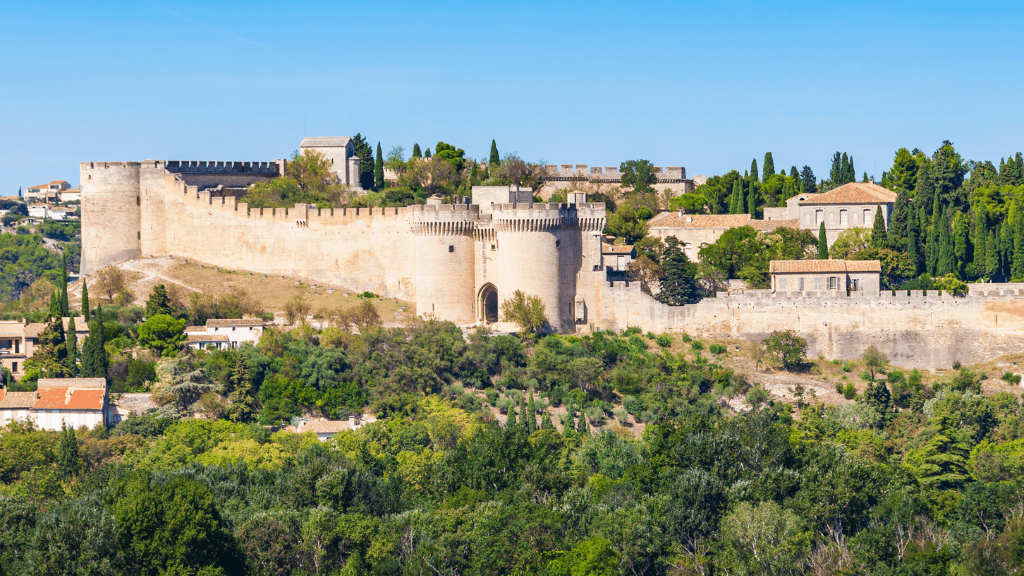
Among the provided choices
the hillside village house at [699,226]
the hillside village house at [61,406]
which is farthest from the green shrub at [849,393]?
the hillside village house at [61,406]

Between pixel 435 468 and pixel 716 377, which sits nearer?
pixel 435 468

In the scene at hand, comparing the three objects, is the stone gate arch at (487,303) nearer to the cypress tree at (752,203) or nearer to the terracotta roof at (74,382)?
the terracotta roof at (74,382)

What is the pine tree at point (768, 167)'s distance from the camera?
70.6 metres

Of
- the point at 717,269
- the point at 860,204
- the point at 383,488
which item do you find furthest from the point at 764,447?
the point at 860,204

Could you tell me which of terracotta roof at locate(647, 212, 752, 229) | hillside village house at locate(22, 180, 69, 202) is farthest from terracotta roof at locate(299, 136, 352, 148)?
hillside village house at locate(22, 180, 69, 202)

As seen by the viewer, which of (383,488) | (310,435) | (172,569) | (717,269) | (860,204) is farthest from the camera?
(860,204)

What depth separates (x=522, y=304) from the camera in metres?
51.1

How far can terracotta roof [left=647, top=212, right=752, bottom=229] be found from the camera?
6231 cm

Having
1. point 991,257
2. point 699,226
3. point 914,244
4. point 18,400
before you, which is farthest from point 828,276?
point 18,400

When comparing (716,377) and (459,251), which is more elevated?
(459,251)

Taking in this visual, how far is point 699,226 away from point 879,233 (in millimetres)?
6969

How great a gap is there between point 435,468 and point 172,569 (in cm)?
871

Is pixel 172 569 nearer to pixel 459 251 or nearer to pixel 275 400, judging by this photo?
pixel 275 400

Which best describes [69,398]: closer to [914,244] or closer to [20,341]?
[20,341]
